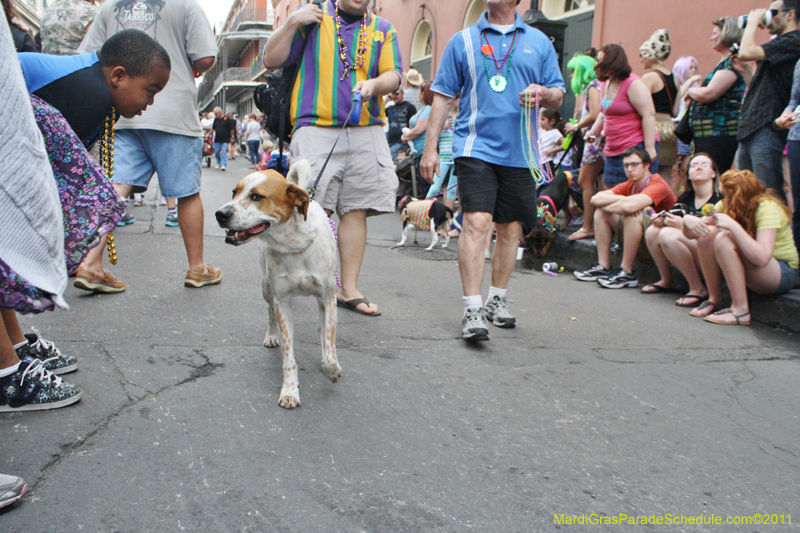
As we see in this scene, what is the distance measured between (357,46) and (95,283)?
7.55 feet

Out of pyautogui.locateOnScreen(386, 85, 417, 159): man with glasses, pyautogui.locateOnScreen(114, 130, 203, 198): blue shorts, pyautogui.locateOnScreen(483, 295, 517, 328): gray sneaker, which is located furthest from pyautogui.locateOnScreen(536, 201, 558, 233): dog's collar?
pyautogui.locateOnScreen(386, 85, 417, 159): man with glasses

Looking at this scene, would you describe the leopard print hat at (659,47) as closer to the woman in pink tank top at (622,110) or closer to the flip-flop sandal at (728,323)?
the woman in pink tank top at (622,110)

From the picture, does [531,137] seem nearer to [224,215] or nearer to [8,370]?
[224,215]

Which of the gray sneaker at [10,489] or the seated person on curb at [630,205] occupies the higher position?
the seated person on curb at [630,205]

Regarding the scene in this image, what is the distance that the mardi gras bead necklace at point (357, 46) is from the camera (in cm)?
376

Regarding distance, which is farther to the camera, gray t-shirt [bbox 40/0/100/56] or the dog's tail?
gray t-shirt [bbox 40/0/100/56]

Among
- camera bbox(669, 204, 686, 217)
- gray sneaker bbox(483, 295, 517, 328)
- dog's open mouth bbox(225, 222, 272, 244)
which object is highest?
dog's open mouth bbox(225, 222, 272, 244)

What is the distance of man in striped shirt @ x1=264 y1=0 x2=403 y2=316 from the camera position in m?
3.73

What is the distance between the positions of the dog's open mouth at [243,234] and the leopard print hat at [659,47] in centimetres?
539

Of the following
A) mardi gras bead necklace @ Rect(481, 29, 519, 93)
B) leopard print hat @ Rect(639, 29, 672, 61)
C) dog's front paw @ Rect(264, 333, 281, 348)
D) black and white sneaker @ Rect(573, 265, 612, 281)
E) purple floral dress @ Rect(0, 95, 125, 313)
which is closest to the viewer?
purple floral dress @ Rect(0, 95, 125, 313)

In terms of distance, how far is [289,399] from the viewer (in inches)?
98.7

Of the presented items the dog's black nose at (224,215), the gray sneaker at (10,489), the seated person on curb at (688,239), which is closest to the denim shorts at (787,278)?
the seated person on curb at (688,239)

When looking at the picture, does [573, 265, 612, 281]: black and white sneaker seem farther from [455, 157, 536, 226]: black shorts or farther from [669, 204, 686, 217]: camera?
[455, 157, 536, 226]: black shorts

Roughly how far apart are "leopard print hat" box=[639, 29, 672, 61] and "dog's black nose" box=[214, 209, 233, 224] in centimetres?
550
